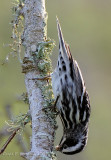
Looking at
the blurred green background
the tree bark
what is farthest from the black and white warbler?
the blurred green background

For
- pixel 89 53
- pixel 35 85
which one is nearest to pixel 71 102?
pixel 35 85

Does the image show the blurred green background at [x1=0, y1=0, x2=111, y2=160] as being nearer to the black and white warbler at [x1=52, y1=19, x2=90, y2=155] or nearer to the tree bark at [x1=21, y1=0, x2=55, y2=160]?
the black and white warbler at [x1=52, y1=19, x2=90, y2=155]

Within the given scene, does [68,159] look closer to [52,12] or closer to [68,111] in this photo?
[68,111]

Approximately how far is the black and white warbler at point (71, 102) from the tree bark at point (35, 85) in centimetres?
59

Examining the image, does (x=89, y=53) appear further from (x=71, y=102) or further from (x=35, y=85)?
(x=35, y=85)

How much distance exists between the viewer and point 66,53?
610cm

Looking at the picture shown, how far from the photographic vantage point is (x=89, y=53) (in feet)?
34.0

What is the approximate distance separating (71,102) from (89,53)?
14.6 ft

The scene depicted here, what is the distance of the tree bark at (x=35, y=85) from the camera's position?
4547 mm

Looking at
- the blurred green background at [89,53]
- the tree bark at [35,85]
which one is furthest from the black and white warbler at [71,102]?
the blurred green background at [89,53]

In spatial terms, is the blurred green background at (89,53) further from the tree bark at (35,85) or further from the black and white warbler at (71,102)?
the tree bark at (35,85)

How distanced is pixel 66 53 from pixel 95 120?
3.60 m

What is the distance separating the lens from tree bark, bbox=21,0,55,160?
4.55m

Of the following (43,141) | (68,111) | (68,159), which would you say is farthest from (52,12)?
(43,141)
